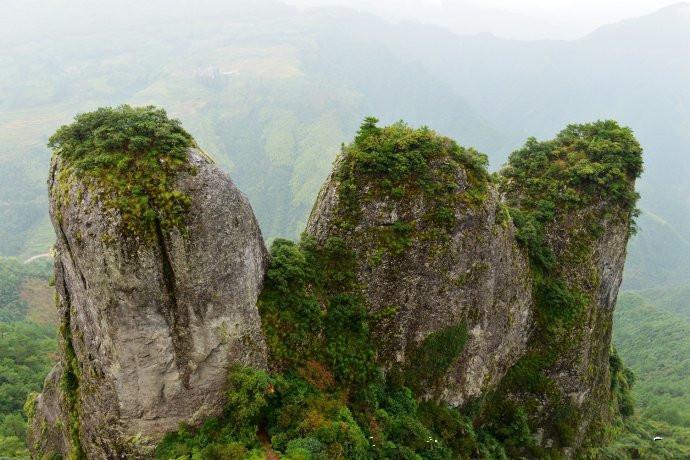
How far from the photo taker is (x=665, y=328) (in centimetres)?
9088

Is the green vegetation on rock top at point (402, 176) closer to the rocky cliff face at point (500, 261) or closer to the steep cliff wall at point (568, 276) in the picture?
the rocky cliff face at point (500, 261)

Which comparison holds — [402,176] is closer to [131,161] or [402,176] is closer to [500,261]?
[500,261]

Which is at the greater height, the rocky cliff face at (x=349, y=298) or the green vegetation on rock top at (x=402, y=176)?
the green vegetation on rock top at (x=402, y=176)

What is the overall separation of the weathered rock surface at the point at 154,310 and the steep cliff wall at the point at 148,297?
0.04 meters

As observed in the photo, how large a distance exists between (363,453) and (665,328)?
9314 centimetres

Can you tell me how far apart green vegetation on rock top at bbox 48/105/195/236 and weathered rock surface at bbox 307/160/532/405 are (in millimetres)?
7992

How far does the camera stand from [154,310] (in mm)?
16641

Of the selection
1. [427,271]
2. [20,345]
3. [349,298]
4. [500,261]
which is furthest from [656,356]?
[20,345]

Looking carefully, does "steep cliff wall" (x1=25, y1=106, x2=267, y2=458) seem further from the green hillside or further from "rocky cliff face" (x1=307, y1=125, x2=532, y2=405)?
the green hillside

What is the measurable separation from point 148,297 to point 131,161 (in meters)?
4.50

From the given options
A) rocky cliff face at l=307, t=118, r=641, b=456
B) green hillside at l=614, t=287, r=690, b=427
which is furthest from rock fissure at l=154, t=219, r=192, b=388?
green hillside at l=614, t=287, r=690, b=427

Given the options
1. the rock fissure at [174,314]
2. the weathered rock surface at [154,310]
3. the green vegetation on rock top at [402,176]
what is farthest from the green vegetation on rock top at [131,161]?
the green vegetation on rock top at [402,176]

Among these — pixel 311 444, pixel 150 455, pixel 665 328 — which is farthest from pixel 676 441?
pixel 665 328

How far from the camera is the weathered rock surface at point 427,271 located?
2227 cm
